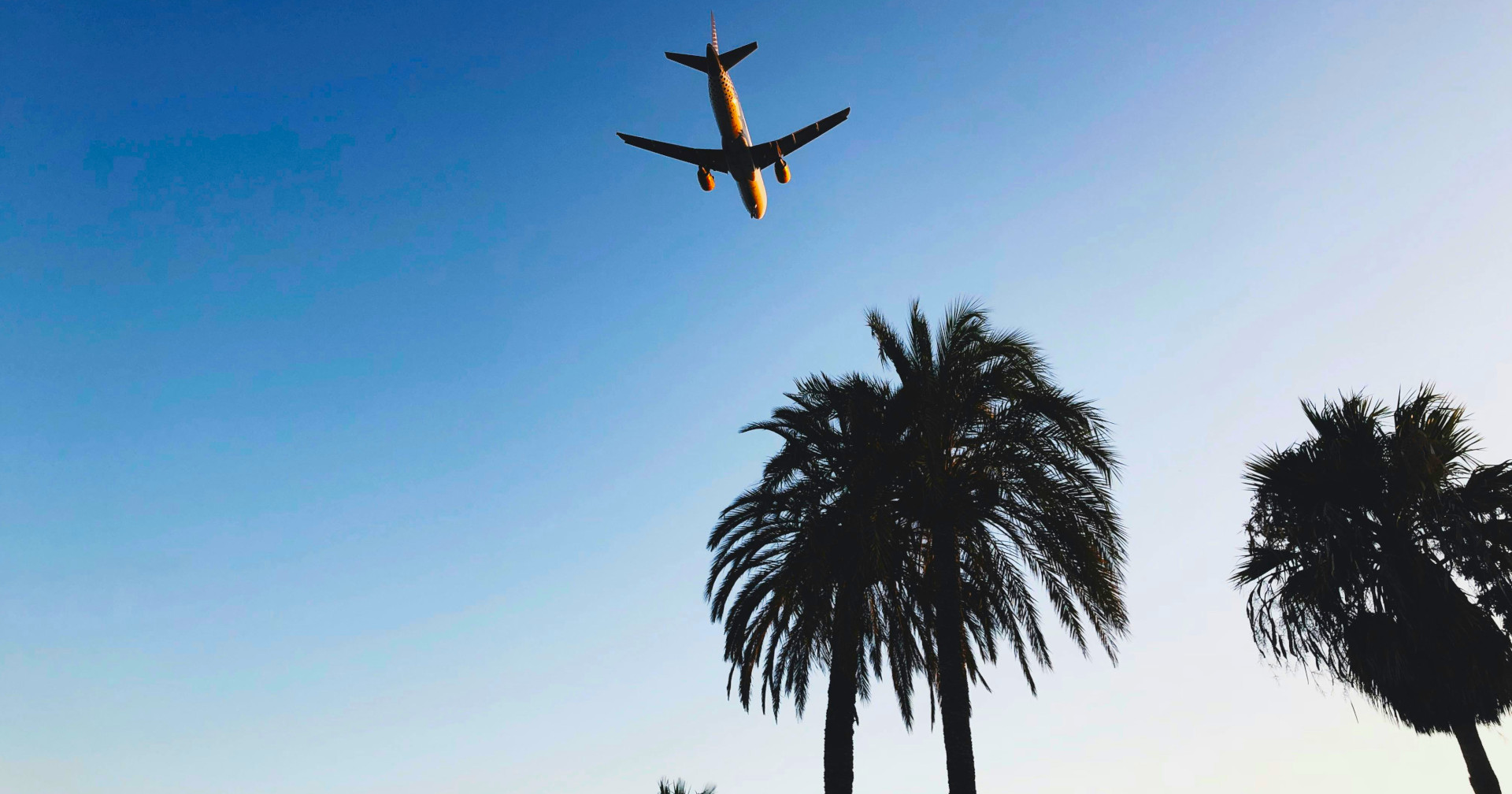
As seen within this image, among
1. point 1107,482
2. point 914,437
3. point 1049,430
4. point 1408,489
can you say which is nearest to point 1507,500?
point 1408,489

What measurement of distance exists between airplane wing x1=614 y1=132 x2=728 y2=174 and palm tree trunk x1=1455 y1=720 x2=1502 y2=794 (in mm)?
24867

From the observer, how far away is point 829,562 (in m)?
16.1

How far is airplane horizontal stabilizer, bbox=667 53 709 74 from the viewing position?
34219mm

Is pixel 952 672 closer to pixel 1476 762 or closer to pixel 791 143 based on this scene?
pixel 1476 762

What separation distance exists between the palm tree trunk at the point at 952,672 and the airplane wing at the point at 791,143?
1876cm

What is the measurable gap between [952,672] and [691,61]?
26.7 meters

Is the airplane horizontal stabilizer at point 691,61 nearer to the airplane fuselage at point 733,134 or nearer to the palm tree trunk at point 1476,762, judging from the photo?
the airplane fuselage at point 733,134

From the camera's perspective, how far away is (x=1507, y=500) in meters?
14.5

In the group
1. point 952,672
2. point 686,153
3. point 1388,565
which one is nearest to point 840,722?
point 952,672

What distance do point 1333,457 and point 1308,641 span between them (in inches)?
122

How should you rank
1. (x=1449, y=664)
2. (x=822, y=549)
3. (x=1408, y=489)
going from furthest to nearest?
(x=822, y=549) < (x=1408, y=489) < (x=1449, y=664)

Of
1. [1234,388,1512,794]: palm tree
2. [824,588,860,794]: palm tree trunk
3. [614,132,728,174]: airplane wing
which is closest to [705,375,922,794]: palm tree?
[824,588,860,794]: palm tree trunk

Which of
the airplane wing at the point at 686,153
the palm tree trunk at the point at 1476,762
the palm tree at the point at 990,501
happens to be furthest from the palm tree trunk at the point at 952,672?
the airplane wing at the point at 686,153

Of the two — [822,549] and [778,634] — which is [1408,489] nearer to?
[822,549]
